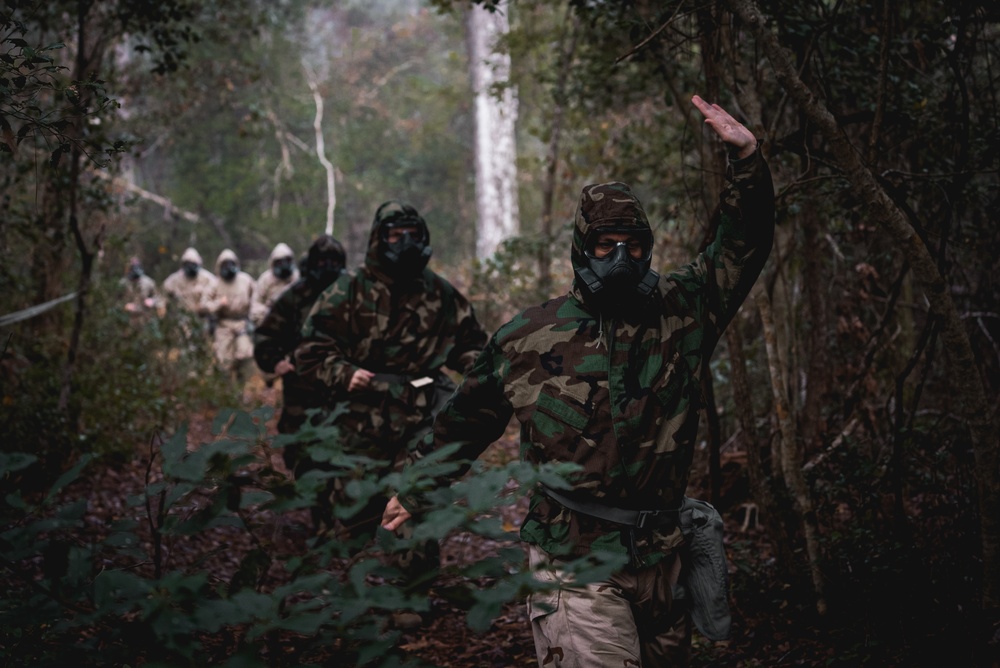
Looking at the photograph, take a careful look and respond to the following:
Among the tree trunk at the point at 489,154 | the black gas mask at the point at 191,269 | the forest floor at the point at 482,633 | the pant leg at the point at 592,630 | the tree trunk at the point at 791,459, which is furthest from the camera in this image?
the tree trunk at the point at 489,154

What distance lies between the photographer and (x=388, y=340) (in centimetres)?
569

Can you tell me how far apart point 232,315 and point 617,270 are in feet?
44.0

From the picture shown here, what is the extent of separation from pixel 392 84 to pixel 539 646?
3110 cm

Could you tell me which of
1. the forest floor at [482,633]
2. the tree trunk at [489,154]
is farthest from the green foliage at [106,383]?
the tree trunk at [489,154]

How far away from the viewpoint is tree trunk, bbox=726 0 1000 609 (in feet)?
11.4

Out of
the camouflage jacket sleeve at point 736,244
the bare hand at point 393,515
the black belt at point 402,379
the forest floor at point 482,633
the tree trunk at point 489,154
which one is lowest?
the forest floor at point 482,633

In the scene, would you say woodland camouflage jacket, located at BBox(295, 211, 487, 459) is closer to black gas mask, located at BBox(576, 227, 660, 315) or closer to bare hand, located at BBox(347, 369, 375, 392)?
bare hand, located at BBox(347, 369, 375, 392)

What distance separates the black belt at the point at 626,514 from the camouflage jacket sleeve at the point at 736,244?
2.42 ft

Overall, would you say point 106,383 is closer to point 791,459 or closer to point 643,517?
point 791,459

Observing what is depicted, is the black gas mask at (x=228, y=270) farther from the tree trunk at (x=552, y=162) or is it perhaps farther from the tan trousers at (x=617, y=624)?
the tan trousers at (x=617, y=624)

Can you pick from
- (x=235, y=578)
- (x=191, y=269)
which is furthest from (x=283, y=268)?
(x=235, y=578)

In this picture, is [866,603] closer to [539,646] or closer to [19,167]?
[539,646]

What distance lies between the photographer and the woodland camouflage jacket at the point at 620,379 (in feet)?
10.1

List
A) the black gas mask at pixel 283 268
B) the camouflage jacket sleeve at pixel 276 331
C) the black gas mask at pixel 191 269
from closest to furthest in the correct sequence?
the camouflage jacket sleeve at pixel 276 331
the black gas mask at pixel 283 268
the black gas mask at pixel 191 269
